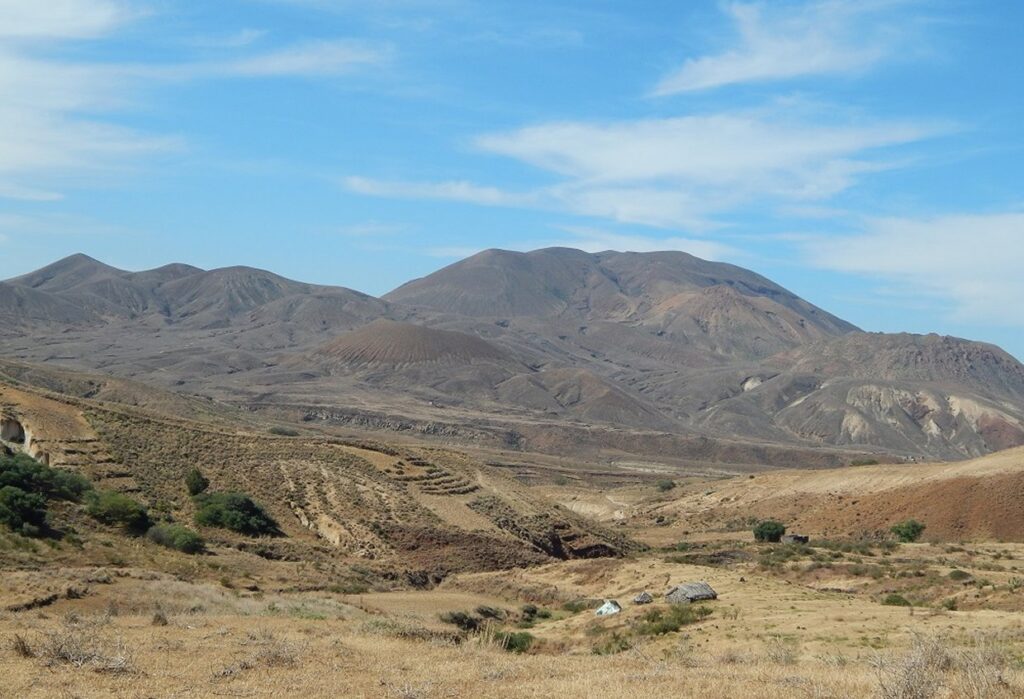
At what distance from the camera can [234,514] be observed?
37.0m

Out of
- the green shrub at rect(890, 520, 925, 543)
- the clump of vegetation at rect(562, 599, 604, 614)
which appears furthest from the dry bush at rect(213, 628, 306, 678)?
the green shrub at rect(890, 520, 925, 543)

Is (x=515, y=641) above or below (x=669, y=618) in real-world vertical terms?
below

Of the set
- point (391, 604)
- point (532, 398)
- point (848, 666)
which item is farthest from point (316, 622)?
point (532, 398)

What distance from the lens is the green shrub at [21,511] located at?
29.9 m

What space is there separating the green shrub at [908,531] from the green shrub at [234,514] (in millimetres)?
31724

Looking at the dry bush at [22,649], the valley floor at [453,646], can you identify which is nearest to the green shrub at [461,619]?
the valley floor at [453,646]

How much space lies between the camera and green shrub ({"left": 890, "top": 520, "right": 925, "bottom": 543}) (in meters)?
53.6

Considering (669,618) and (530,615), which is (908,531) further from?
(669,618)

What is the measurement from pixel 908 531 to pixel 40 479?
40279mm

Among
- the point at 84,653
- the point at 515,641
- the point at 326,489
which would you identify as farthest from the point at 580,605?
the point at 84,653

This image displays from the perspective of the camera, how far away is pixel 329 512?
40.9 metres

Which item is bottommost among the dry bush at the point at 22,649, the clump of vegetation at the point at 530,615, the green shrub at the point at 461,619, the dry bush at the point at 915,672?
the clump of vegetation at the point at 530,615

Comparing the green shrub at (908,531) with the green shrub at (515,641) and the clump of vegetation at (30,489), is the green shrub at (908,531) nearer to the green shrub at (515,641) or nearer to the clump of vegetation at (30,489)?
the green shrub at (515,641)

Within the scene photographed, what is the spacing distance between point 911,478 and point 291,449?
38.7m
